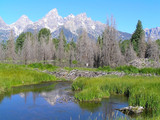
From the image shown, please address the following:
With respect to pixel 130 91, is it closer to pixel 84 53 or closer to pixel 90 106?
pixel 90 106

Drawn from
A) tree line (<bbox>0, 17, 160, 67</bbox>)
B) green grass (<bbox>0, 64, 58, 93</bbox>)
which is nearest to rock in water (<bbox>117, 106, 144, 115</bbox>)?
green grass (<bbox>0, 64, 58, 93</bbox>)

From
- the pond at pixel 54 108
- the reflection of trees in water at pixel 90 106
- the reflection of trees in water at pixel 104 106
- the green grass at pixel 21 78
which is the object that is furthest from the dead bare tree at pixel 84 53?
the reflection of trees in water at pixel 90 106

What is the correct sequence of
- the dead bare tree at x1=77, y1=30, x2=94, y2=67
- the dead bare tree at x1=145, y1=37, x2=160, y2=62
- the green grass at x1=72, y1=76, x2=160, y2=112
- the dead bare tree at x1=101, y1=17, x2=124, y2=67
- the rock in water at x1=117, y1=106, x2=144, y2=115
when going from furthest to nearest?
the dead bare tree at x1=145, y1=37, x2=160, y2=62
the dead bare tree at x1=77, y1=30, x2=94, y2=67
the dead bare tree at x1=101, y1=17, x2=124, y2=67
the green grass at x1=72, y1=76, x2=160, y2=112
the rock in water at x1=117, y1=106, x2=144, y2=115

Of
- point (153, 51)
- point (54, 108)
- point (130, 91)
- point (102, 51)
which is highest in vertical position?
point (153, 51)

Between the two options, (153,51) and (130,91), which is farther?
(153,51)

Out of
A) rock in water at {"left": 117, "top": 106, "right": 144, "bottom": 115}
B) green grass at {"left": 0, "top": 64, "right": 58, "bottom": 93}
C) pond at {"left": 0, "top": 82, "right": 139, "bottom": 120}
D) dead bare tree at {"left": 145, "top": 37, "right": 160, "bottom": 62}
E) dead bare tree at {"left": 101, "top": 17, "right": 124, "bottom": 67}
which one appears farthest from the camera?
dead bare tree at {"left": 145, "top": 37, "right": 160, "bottom": 62}

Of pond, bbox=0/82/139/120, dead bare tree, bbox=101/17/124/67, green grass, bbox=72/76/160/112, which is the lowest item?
pond, bbox=0/82/139/120

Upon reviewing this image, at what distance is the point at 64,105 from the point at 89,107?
173 centimetres

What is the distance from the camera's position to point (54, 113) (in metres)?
10.9

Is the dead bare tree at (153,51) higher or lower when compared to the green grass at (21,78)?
higher

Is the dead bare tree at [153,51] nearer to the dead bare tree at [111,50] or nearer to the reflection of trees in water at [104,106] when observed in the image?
the dead bare tree at [111,50]

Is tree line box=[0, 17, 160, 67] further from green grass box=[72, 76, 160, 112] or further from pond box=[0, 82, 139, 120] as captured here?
pond box=[0, 82, 139, 120]

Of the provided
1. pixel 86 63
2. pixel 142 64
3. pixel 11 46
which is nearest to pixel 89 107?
pixel 142 64

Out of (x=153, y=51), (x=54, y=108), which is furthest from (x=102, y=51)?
(x=54, y=108)
